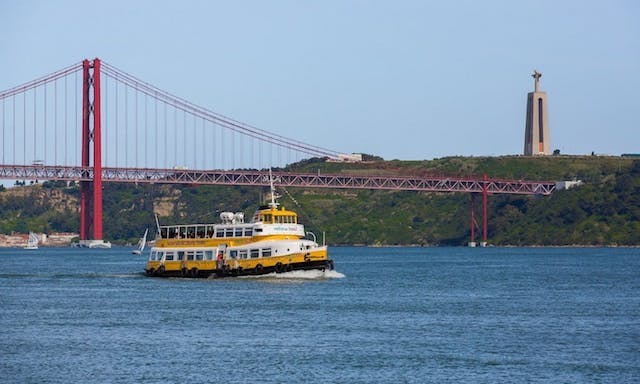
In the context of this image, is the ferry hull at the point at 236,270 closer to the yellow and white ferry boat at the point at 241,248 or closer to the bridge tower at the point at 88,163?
the yellow and white ferry boat at the point at 241,248

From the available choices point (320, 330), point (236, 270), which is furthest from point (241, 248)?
point (320, 330)

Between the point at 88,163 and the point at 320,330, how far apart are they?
13180 centimetres

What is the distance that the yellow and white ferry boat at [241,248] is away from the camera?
9306 centimetres

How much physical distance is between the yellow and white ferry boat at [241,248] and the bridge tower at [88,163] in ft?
267

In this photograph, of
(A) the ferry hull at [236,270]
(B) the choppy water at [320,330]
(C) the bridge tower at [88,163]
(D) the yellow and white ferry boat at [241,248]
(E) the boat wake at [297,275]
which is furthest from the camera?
(C) the bridge tower at [88,163]

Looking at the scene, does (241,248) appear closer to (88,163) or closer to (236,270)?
(236,270)

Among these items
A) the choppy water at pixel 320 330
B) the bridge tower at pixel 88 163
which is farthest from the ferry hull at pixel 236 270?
the bridge tower at pixel 88 163

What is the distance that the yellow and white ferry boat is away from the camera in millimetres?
93062

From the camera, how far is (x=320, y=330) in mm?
62844

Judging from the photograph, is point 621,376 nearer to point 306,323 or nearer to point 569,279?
point 306,323

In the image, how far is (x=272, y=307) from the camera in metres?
74.3

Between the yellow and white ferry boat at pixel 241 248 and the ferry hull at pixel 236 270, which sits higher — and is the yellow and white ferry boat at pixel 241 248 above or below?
above

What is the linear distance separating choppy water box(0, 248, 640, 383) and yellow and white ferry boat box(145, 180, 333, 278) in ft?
4.05

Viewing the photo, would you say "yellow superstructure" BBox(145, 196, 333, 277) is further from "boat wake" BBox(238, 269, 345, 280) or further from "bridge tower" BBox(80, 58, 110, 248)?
"bridge tower" BBox(80, 58, 110, 248)
